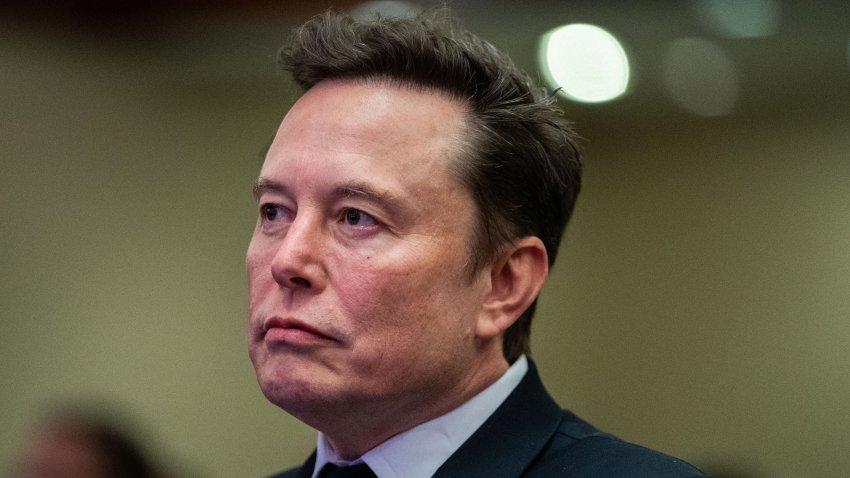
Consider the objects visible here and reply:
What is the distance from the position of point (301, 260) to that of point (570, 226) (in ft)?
10.4

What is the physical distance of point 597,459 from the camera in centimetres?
163

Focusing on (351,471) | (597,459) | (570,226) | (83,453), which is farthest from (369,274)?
(570,226)

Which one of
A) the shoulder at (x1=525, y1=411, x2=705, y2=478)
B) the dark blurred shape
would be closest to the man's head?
the shoulder at (x1=525, y1=411, x2=705, y2=478)

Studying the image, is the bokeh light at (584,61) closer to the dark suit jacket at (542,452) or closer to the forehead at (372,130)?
the forehead at (372,130)

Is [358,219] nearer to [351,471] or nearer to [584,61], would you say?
[351,471]

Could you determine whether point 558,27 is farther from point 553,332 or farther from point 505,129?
point 505,129

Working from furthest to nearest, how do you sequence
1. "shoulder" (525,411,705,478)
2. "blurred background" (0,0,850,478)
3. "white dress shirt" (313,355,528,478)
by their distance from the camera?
"blurred background" (0,0,850,478) < "white dress shirt" (313,355,528,478) < "shoulder" (525,411,705,478)

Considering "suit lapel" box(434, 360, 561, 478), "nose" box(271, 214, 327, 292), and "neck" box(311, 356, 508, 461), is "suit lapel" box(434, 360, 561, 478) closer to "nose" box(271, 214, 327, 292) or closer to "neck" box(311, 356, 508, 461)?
"neck" box(311, 356, 508, 461)

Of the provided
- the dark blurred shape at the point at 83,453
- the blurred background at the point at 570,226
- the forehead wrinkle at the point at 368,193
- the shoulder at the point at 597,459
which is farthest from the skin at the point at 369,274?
the blurred background at the point at 570,226

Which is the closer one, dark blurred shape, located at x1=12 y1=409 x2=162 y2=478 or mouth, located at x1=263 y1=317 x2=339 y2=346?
mouth, located at x1=263 y1=317 x2=339 y2=346

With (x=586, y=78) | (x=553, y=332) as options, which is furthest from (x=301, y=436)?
(x=586, y=78)

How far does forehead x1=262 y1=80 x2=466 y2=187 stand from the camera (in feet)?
5.51

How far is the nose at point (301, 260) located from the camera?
1.60 meters

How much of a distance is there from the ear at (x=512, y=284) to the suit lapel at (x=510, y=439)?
0.12 meters
